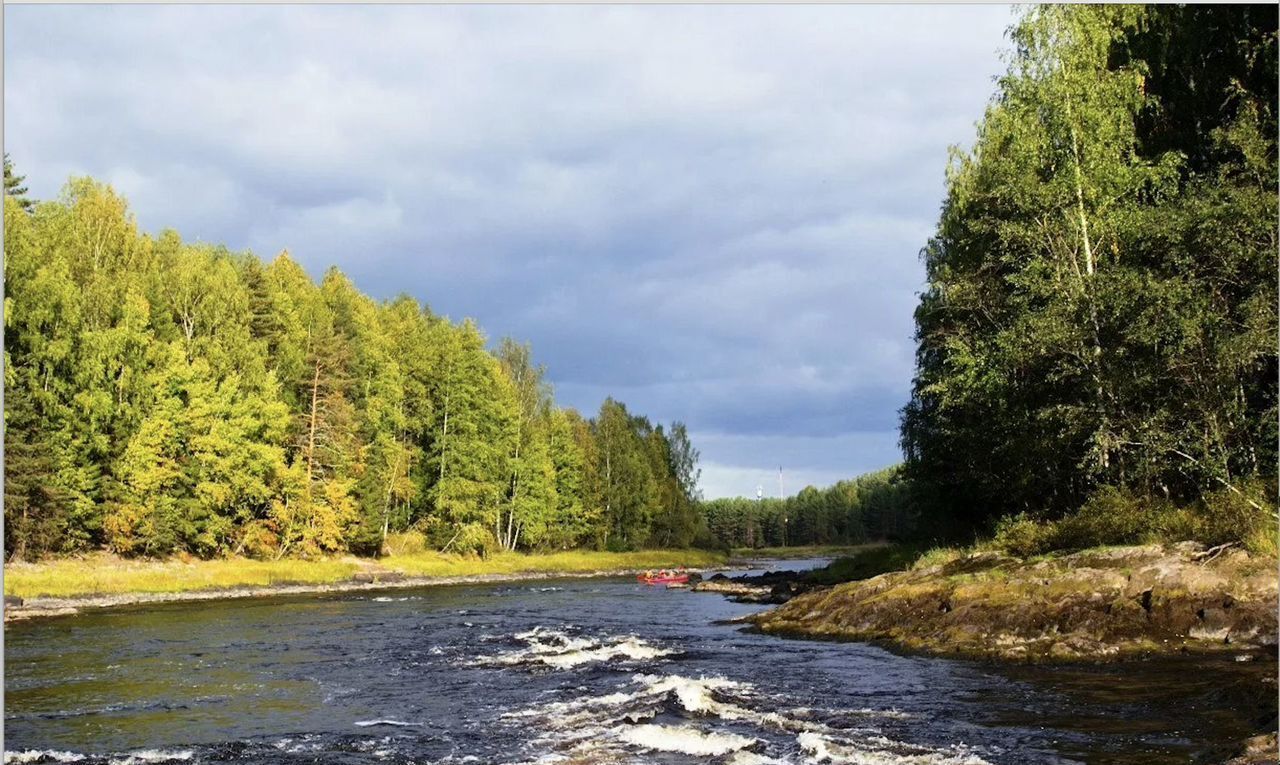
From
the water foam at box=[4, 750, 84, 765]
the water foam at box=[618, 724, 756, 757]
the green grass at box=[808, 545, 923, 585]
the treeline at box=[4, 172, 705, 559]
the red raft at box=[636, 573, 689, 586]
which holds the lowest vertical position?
the red raft at box=[636, 573, 689, 586]

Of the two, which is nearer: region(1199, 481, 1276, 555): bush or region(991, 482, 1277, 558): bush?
region(1199, 481, 1276, 555): bush

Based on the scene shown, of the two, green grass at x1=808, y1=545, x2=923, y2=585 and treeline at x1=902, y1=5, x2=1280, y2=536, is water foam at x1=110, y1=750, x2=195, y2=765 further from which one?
green grass at x1=808, y1=545, x2=923, y2=585

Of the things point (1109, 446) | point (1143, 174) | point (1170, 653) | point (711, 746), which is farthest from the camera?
point (1143, 174)

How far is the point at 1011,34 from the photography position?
3762cm

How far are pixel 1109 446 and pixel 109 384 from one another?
51.4m

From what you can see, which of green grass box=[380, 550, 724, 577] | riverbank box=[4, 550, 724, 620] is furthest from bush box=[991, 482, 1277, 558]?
green grass box=[380, 550, 724, 577]

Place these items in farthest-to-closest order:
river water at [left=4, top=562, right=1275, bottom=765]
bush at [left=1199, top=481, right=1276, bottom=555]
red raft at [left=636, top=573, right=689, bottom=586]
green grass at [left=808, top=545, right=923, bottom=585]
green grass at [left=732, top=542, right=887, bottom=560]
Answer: green grass at [left=732, top=542, right=887, bottom=560] < red raft at [left=636, top=573, right=689, bottom=586] < green grass at [left=808, top=545, right=923, bottom=585] < bush at [left=1199, top=481, right=1276, bottom=555] < river water at [left=4, top=562, right=1275, bottom=765]

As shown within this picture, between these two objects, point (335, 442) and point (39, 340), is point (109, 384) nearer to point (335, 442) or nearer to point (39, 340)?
point (39, 340)

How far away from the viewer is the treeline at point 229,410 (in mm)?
51312

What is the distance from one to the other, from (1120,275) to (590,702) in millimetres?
19521

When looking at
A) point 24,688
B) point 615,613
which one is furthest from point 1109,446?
point 24,688

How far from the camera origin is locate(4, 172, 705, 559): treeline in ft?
168

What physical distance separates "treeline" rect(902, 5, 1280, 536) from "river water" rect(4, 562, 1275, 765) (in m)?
9.30

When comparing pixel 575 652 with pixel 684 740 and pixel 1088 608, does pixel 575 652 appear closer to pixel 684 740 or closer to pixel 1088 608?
pixel 684 740
